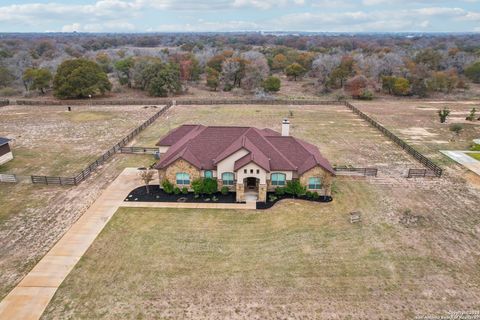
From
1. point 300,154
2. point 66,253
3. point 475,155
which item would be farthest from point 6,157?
point 475,155

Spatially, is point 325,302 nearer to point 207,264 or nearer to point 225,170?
point 207,264

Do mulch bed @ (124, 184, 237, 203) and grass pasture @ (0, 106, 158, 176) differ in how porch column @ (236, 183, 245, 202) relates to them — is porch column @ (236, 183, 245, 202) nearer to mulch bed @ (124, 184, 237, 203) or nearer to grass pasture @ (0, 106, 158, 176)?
mulch bed @ (124, 184, 237, 203)

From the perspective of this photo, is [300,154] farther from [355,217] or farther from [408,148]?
[408,148]

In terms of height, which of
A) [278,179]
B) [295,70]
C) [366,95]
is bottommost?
[278,179]

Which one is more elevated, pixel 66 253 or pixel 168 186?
pixel 168 186

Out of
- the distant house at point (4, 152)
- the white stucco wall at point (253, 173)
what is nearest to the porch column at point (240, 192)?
the white stucco wall at point (253, 173)

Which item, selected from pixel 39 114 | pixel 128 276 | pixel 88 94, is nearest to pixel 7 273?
pixel 128 276
